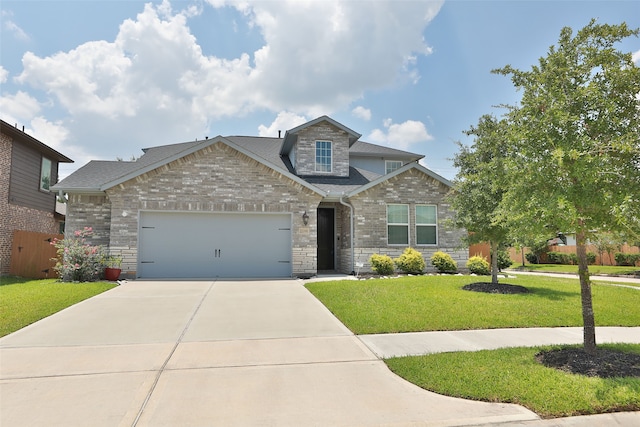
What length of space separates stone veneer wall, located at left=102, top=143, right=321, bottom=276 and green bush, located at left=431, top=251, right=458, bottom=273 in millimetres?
4901

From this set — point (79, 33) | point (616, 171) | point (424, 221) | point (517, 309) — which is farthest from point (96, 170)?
point (616, 171)

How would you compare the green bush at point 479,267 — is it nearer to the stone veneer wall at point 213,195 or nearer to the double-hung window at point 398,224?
the double-hung window at point 398,224

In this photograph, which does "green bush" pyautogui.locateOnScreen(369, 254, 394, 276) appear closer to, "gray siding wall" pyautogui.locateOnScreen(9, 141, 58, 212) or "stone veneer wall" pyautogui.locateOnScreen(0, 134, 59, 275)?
"stone veneer wall" pyautogui.locateOnScreen(0, 134, 59, 275)

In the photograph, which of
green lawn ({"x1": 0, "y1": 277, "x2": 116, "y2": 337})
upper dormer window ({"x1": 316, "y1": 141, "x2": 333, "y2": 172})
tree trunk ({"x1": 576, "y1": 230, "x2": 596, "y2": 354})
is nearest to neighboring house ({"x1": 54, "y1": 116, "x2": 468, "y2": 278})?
upper dormer window ({"x1": 316, "y1": 141, "x2": 333, "y2": 172})

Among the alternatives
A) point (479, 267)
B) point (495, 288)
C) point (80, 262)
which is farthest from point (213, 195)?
point (479, 267)

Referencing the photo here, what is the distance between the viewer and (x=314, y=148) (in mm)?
17859

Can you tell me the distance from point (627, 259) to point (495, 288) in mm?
20311

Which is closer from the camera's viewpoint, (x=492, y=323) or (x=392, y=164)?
(x=492, y=323)

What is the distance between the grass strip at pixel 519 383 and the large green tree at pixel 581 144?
116 centimetres

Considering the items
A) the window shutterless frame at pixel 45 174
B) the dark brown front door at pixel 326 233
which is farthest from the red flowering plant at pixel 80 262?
the dark brown front door at pixel 326 233

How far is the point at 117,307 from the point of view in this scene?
29.7 feet

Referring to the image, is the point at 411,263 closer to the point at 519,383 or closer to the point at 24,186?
the point at 519,383

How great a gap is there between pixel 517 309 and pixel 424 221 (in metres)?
7.85

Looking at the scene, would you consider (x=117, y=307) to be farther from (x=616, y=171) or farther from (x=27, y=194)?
(x=27, y=194)
